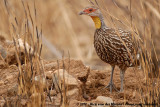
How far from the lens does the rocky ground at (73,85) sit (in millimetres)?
2971

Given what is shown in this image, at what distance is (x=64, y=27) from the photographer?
9.14 metres

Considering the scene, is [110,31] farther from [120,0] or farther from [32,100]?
[120,0]

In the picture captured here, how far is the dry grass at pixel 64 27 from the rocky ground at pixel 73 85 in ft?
0.45

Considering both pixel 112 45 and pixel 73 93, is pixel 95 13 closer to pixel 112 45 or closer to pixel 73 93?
pixel 112 45

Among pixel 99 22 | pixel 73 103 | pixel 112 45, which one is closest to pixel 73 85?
pixel 73 103

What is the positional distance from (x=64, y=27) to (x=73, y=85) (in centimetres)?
608

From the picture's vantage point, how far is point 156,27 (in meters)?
5.80

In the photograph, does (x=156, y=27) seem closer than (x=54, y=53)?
Yes

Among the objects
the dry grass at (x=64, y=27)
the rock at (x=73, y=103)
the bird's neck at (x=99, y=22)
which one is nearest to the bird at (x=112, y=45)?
the bird's neck at (x=99, y=22)

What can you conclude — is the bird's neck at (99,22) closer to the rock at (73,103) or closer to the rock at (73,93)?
the rock at (73,93)

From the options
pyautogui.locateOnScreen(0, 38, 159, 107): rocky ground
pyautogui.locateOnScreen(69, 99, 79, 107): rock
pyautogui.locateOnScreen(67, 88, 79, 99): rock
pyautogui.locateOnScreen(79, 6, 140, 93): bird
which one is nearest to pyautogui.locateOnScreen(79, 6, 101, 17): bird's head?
pyautogui.locateOnScreen(79, 6, 140, 93): bird

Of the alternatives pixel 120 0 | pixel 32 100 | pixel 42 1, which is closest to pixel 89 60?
pixel 120 0

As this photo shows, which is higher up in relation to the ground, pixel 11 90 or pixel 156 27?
pixel 156 27

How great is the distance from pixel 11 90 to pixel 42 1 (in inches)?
244
